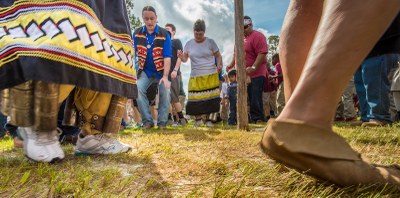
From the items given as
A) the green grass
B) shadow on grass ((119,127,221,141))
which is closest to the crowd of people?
the green grass

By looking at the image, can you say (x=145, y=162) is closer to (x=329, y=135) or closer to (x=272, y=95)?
(x=329, y=135)

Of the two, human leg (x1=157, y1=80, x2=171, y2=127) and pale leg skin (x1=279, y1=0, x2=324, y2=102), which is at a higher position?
pale leg skin (x1=279, y1=0, x2=324, y2=102)

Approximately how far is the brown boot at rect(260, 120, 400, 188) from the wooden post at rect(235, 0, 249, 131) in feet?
11.2

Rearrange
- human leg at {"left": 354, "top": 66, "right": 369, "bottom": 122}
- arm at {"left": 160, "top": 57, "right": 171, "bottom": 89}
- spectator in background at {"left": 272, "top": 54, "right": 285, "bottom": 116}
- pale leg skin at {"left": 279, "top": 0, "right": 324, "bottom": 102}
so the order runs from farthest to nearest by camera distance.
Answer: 1. spectator in background at {"left": 272, "top": 54, "right": 285, "bottom": 116}
2. arm at {"left": 160, "top": 57, "right": 171, "bottom": 89}
3. human leg at {"left": 354, "top": 66, "right": 369, "bottom": 122}
4. pale leg skin at {"left": 279, "top": 0, "right": 324, "bottom": 102}

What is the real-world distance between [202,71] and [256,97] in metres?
1.13

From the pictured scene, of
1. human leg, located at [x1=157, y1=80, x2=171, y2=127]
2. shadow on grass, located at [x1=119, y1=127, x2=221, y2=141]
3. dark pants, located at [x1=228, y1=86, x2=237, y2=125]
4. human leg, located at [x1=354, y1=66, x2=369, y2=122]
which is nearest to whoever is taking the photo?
shadow on grass, located at [x1=119, y1=127, x2=221, y2=141]

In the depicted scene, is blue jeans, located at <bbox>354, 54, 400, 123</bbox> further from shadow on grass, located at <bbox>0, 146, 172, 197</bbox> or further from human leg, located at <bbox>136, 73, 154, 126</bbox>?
human leg, located at <bbox>136, 73, 154, 126</bbox>

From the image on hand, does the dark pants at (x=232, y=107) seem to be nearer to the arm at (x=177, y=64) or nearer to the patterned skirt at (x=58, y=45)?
the arm at (x=177, y=64)

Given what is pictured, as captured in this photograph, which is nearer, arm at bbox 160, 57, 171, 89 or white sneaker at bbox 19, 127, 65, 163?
white sneaker at bbox 19, 127, 65, 163

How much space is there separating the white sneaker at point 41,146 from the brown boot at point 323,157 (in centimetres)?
124

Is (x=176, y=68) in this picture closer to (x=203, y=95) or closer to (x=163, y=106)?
(x=203, y=95)

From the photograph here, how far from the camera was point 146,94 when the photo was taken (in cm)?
582

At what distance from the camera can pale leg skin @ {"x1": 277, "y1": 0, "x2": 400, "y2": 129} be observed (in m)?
1.09

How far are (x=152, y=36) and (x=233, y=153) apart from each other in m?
4.14
